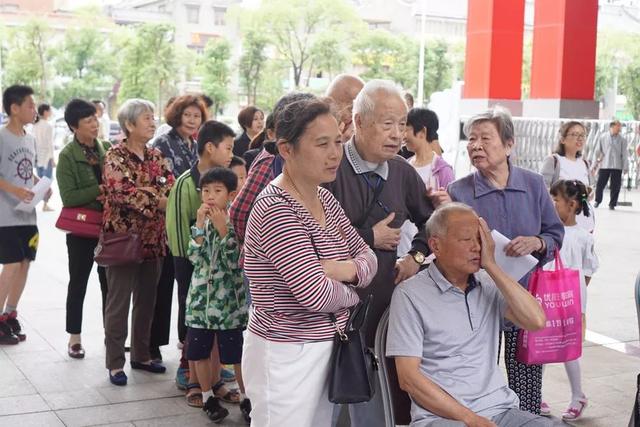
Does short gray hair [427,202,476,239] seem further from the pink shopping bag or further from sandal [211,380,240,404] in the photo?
sandal [211,380,240,404]

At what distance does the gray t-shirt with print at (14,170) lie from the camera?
6.11m

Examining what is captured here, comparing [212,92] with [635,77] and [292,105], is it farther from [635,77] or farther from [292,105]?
[292,105]

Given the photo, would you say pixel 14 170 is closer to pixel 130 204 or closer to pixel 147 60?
pixel 130 204

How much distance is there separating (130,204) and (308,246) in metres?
2.60

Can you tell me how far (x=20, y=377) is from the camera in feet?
17.5

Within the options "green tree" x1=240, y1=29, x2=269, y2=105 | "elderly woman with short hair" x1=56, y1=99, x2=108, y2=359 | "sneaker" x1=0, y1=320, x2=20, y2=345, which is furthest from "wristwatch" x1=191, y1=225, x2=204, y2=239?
"green tree" x1=240, y1=29, x2=269, y2=105

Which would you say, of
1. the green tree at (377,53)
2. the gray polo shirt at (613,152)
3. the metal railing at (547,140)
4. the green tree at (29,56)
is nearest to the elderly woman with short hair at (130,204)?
the gray polo shirt at (613,152)

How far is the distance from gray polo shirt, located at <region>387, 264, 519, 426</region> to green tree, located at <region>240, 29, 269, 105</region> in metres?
38.7

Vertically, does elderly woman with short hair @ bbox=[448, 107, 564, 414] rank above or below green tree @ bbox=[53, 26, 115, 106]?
below

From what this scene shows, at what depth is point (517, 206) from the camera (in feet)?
12.6

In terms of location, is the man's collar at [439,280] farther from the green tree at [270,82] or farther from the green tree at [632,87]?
the green tree at [632,87]

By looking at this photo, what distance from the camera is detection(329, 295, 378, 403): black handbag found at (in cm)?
288

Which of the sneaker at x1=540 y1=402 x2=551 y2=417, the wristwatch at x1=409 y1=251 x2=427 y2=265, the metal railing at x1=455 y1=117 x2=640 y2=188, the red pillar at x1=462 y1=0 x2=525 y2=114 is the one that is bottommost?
the sneaker at x1=540 y1=402 x2=551 y2=417

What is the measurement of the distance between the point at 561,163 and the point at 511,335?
311cm
